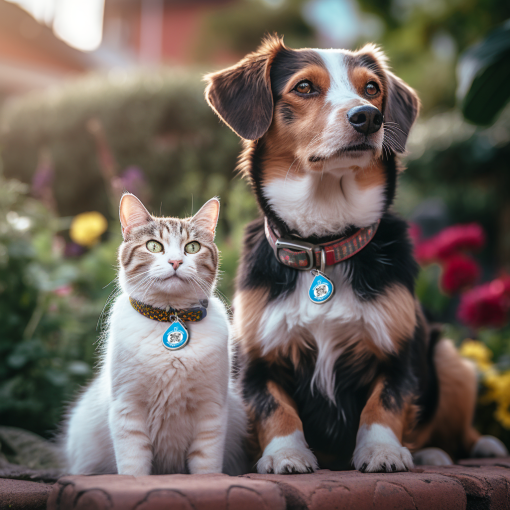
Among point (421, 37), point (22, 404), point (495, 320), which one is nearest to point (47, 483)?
point (22, 404)

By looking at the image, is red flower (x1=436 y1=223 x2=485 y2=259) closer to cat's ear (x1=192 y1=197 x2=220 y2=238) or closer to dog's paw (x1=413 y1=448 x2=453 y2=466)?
dog's paw (x1=413 y1=448 x2=453 y2=466)

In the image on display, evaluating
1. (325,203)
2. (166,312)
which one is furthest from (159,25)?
(166,312)

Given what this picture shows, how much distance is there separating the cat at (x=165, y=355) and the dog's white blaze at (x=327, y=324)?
260mm

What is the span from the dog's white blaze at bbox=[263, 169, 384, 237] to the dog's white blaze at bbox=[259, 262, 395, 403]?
0.20 m

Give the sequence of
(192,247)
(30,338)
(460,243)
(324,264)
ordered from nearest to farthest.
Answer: (192,247), (324,264), (30,338), (460,243)

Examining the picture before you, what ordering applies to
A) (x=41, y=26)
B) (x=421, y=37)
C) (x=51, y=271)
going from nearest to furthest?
1. (x=51, y=271)
2. (x=421, y=37)
3. (x=41, y=26)

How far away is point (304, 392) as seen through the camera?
208cm

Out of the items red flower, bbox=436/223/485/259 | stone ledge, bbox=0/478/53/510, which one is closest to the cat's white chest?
stone ledge, bbox=0/478/53/510

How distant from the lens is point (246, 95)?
84.3 inches

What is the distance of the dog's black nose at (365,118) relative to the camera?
185cm

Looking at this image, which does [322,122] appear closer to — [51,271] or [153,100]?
[51,271]

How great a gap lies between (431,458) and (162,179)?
509 centimetres

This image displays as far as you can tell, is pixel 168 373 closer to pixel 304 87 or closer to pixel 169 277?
pixel 169 277

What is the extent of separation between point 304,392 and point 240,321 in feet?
1.25
